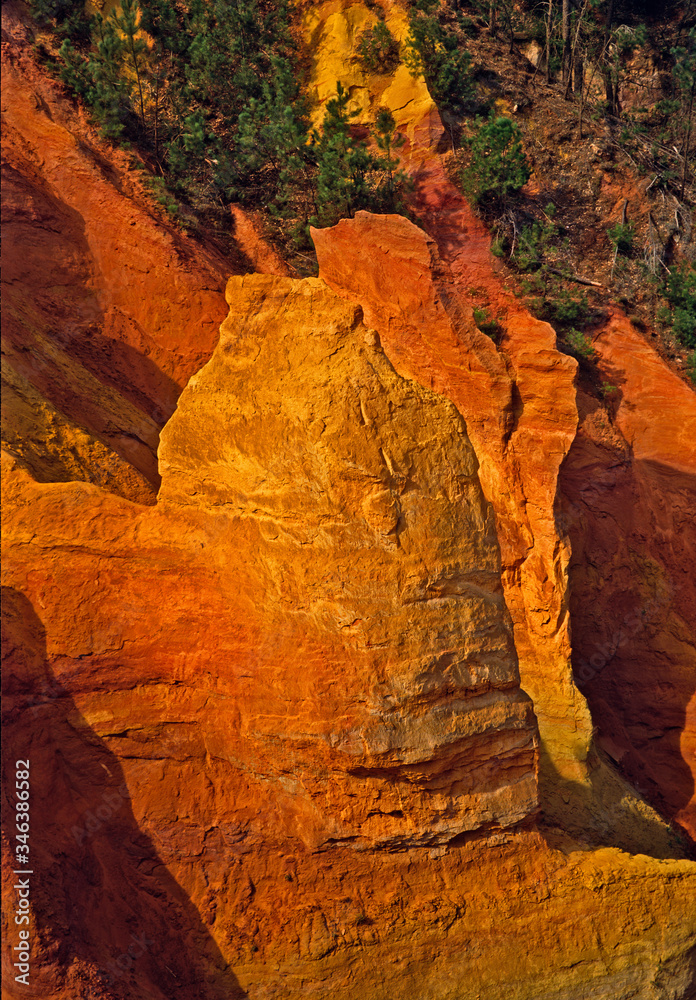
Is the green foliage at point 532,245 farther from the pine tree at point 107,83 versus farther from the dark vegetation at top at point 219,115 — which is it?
the pine tree at point 107,83

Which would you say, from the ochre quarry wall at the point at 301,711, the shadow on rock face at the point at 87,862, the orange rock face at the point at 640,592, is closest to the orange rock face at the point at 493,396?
the orange rock face at the point at 640,592

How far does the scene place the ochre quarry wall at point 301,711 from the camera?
5.61 meters

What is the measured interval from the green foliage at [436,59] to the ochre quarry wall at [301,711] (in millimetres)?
6887

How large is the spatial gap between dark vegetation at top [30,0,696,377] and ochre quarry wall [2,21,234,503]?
0.52 meters

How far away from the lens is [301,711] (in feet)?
18.8

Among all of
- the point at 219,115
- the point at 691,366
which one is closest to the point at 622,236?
the point at 691,366

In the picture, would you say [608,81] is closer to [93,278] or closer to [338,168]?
[338,168]

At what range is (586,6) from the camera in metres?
13.8

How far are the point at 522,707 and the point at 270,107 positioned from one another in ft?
27.9

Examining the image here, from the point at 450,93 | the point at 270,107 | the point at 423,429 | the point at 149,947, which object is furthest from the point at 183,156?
the point at 149,947

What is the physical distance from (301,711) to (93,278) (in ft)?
17.9

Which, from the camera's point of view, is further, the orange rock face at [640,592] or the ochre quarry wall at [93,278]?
the orange rock face at [640,592]

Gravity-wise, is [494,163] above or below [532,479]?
above

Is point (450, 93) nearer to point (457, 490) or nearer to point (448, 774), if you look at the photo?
point (457, 490)
